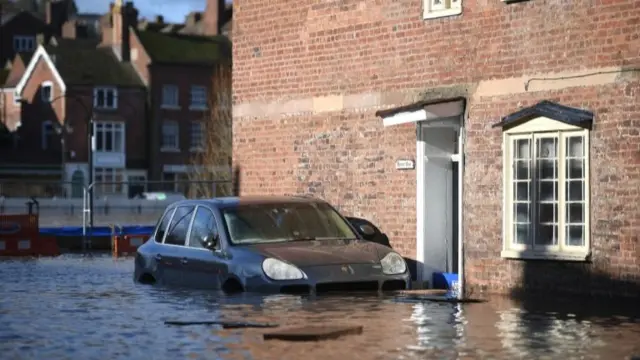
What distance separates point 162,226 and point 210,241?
191 centimetres

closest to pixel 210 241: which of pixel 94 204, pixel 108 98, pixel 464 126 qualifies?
pixel 464 126

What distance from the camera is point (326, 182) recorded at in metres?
24.2

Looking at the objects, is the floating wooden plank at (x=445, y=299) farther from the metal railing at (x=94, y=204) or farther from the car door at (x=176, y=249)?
the metal railing at (x=94, y=204)

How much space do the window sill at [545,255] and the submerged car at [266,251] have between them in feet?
6.34

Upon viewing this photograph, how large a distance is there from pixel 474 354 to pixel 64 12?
116103mm

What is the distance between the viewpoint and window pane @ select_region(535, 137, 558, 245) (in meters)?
19.8

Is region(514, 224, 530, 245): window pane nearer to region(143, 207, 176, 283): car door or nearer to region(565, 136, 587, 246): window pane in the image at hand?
region(565, 136, 587, 246): window pane

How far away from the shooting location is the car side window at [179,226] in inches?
776

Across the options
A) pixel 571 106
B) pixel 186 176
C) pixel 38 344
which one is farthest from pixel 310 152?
pixel 186 176

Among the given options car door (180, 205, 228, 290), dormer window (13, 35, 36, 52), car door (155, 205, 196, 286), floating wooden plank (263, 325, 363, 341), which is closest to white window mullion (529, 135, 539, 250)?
car door (180, 205, 228, 290)

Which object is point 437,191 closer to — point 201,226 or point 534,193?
point 534,193

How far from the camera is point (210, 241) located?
61.4ft

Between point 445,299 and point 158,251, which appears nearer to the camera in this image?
point 445,299

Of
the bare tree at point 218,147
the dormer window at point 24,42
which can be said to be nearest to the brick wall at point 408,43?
the bare tree at point 218,147
